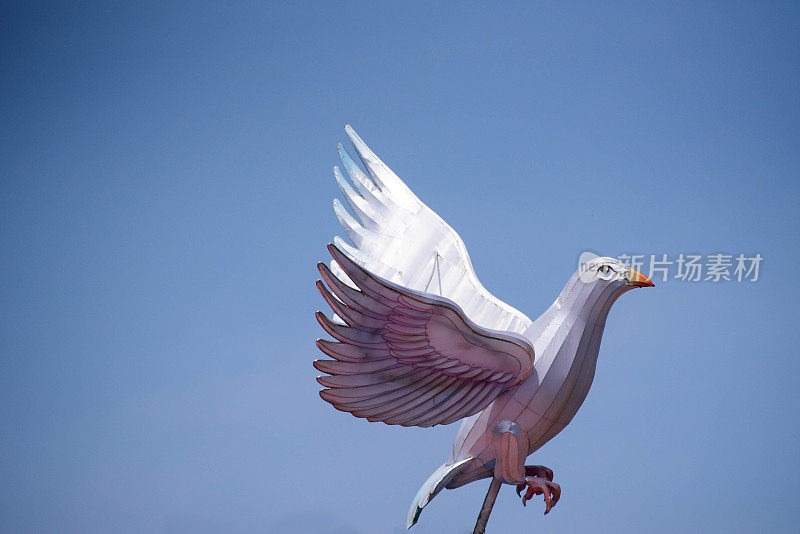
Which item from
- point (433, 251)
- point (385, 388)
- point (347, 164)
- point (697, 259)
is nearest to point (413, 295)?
point (385, 388)

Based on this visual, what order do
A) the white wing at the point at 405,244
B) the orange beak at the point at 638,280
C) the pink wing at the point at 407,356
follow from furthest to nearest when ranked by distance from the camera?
the white wing at the point at 405,244
the orange beak at the point at 638,280
the pink wing at the point at 407,356

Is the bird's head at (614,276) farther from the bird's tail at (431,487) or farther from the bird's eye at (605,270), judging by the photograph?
the bird's tail at (431,487)

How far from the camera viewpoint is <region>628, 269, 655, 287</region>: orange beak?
267 inches

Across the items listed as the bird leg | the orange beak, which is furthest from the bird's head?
the bird leg

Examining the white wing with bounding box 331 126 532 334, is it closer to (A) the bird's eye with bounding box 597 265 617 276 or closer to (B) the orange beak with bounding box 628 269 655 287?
(A) the bird's eye with bounding box 597 265 617 276

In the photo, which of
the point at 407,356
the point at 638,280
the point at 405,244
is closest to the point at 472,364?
the point at 407,356

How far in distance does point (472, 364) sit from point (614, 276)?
1247mm

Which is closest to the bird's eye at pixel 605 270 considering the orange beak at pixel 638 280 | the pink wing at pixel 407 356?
the orange beak at pixel 638 280

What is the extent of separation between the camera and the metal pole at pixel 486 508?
7148mm

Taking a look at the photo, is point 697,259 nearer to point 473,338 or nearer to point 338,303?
point 473,338

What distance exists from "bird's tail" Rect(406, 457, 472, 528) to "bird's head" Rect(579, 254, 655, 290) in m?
1.68

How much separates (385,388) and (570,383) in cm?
137

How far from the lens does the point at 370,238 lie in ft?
26.7

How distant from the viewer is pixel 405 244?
806 cm
